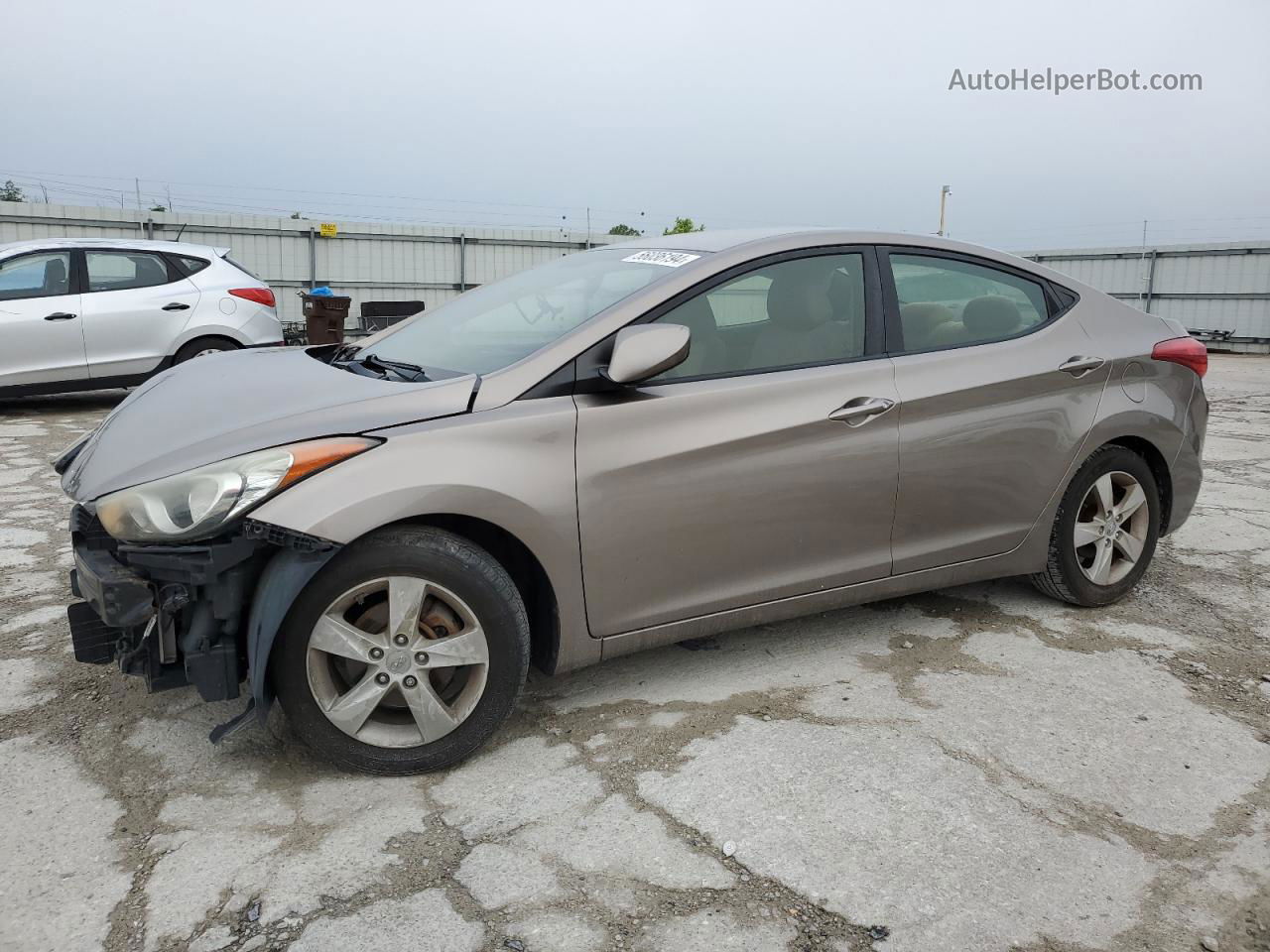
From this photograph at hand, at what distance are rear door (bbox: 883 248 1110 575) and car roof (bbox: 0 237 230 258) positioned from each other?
7.51 meters

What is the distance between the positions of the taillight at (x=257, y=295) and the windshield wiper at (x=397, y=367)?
6.42m

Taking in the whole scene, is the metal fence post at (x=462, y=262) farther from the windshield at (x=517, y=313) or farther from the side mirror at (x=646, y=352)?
the side mirror at (x=646, y=352)

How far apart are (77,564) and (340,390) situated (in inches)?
31.8

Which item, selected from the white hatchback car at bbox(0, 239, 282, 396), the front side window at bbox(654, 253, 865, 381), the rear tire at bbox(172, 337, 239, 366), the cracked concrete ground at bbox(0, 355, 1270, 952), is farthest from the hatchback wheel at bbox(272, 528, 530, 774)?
the rear tire at bbox(172, 337, 239, 366)

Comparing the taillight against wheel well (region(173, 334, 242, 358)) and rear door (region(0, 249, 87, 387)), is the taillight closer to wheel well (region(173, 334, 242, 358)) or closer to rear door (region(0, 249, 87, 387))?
wheel well (region(173, 334, 242, 358))

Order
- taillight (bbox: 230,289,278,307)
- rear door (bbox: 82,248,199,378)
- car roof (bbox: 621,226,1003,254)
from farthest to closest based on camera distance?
taillight (bbox: 230,289,278,307)
rear door (bbox: 82,248,199,378)
car roof (bbox: 621,226,1003,254)

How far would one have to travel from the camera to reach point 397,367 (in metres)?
3.22

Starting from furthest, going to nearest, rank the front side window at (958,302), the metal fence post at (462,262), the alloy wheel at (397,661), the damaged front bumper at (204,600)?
the metal fence post at (462,262)
the front side window at (958,302)
the alloy wheel at (397,661)
the damaged front bumper at (204,600)

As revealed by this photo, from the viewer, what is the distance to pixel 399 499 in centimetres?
255

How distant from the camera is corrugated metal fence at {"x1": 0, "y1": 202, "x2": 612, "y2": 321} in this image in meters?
15.3

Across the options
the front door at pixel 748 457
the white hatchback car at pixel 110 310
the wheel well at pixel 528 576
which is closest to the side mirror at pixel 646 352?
the front door at pixel 748 457

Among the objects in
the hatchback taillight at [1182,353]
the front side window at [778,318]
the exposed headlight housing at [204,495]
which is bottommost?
the exposed headlight housing at [204,495]

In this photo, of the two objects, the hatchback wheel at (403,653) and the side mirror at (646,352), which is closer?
the hatchback wheel at (403,653)

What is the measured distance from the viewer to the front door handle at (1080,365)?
372 centimetres
